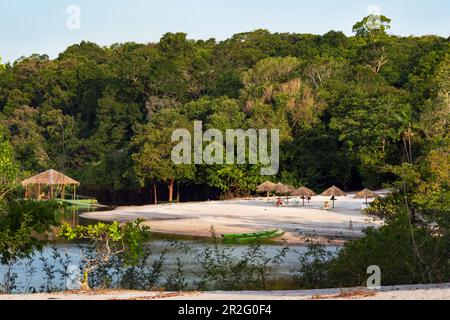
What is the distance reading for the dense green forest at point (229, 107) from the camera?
145ft

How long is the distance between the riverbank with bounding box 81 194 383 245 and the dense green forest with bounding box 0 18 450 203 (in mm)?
3996

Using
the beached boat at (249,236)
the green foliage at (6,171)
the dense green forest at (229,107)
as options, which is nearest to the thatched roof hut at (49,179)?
the dense green forest at (229,107)

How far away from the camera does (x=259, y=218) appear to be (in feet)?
109

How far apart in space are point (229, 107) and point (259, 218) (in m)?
19.7

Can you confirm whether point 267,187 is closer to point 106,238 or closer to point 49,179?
point 49,179

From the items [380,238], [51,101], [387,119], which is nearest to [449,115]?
[387,119]

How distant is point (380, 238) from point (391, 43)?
55.3 metres

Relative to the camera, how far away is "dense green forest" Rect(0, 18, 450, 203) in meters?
44.1

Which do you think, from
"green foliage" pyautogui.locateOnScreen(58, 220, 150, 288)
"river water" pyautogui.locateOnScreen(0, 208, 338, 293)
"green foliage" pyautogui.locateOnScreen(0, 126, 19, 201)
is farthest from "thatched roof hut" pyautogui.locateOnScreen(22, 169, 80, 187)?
"green foliage" pyautogui.locateOnScreen(58, 220, 150, 288)

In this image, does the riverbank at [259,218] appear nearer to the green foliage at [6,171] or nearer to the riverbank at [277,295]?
the green foliage at [6,171]

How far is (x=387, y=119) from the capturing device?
4219 centimetres

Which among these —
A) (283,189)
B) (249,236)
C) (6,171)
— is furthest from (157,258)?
(283,189)

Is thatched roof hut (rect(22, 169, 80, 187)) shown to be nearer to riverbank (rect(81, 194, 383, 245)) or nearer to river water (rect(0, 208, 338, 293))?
riverbank (rect(81, 194, 383, 245))
